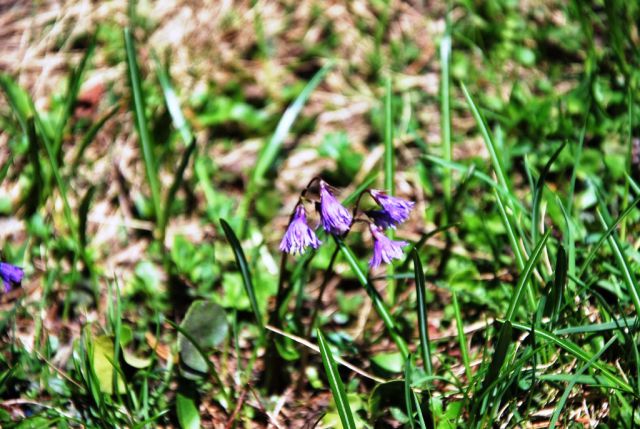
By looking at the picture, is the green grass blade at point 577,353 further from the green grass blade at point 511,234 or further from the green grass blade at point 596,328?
the green grass blade at point 511,234

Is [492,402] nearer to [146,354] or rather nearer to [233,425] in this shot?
[233,425]

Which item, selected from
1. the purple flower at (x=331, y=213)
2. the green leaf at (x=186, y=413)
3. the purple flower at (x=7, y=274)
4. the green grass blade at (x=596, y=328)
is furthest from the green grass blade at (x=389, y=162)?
the purple flower at (x=7, y=274)

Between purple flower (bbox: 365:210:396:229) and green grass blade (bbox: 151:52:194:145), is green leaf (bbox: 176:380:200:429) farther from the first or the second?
green grass blade (bbox: 151:52:194:145)

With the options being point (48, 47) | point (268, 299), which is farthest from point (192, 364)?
point (48, 47)

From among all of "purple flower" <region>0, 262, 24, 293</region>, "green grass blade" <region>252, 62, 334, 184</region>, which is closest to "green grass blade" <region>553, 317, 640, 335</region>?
"green grass blade" <region>252, 62, 334, 184</region>

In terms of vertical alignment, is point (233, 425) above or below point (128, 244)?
below

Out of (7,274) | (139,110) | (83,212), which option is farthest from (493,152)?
(7,274)

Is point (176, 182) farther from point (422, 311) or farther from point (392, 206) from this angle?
point (422, 311)
